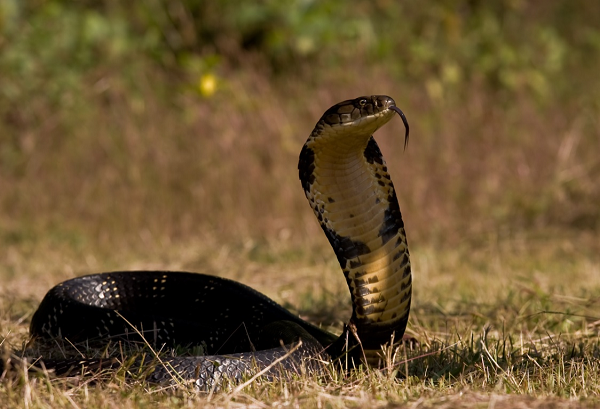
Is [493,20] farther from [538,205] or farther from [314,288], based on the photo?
[314,288]

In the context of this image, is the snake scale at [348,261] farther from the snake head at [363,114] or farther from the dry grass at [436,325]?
the dry grass at [436,325]

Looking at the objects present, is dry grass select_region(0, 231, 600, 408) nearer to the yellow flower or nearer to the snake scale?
the snake scale

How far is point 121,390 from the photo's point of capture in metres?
2.89

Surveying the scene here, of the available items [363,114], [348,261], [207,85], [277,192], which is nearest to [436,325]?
[348,261]

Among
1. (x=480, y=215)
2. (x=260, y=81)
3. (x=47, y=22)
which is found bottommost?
(x=480, y=215)

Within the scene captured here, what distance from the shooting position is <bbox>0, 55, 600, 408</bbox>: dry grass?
6.57 meters

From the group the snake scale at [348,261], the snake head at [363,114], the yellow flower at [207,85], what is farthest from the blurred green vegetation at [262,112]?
the snake head at [363,114]

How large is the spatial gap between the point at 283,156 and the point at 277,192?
0.43 metres

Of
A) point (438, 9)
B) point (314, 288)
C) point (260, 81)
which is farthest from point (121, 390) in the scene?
point (438, 9)

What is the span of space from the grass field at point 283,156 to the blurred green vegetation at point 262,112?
21 millimetres

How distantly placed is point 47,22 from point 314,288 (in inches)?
229

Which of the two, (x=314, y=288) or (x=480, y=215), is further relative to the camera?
(x=480, y=215)

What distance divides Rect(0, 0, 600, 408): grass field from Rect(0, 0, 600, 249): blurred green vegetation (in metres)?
0.02

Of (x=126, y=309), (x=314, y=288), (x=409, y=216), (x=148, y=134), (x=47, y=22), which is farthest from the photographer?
(x=47, y=22)
